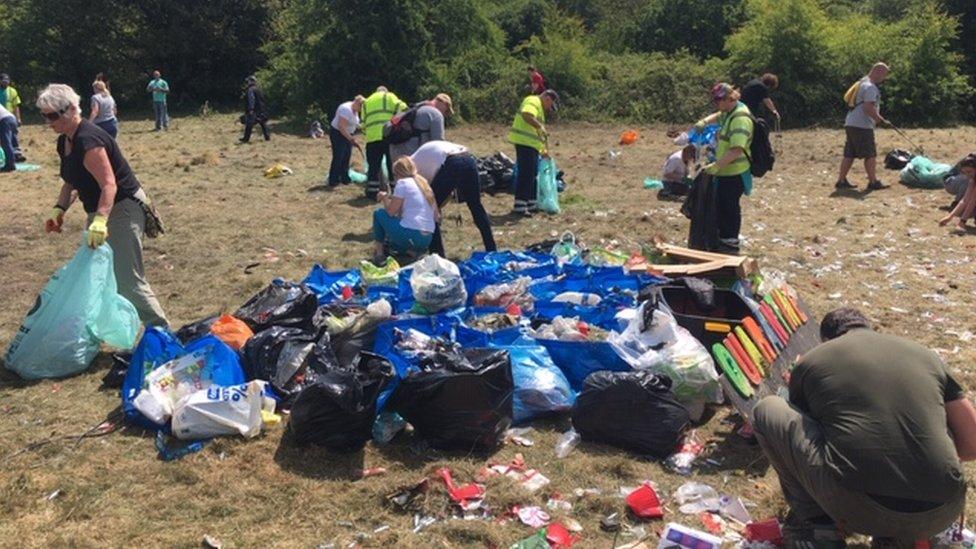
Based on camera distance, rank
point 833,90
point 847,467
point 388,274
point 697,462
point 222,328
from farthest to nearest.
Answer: point 833,90 → point 388,274 → point 222,328 → point 697,462 → point 847,467

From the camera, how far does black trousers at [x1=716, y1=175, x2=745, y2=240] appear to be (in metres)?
7.14

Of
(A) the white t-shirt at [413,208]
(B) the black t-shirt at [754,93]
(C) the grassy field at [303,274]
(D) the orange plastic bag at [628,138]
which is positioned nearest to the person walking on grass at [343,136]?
(C) the grassy field at [303,274]

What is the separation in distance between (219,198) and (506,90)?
1255 cm

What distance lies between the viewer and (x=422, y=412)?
437cm

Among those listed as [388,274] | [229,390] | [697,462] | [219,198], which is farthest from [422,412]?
[219,198]

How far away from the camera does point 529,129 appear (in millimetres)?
9781

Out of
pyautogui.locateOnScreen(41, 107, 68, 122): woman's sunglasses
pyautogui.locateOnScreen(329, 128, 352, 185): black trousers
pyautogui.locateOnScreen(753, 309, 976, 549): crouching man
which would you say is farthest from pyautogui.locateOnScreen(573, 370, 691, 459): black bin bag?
pyautogui.locateOnScreen(329, 128, 352, 185): black trousers

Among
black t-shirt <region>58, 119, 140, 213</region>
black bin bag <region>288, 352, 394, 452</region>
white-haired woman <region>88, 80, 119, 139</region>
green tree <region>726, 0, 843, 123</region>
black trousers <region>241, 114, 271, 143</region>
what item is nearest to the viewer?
black bin bag <region>288, 352, 394, 452</region>

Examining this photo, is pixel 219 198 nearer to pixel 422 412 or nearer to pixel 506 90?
pixel 422 412

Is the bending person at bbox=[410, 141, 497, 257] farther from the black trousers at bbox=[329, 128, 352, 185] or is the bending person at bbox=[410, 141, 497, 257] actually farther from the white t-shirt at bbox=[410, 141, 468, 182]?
the black trousers at bbox=[329, 128, 352, 185]

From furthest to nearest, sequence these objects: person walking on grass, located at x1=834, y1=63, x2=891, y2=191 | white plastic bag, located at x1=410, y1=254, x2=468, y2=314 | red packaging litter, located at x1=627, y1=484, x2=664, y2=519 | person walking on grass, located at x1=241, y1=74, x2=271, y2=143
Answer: person walking on grass, located at x1=241, y1=74, x2=271, y2=143
person walking on grass, located at x1=834, y1=63, x2=891, y2=191
white plastic bag, located at x1=410, y1=254, x2=468, y2=314
red packaging litter, located at x1=627, y1=484, x2=664, y2=519

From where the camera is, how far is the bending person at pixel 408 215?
7.04m

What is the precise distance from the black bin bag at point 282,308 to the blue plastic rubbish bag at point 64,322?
89 cm

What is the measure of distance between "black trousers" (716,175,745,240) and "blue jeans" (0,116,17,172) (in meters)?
11.3
